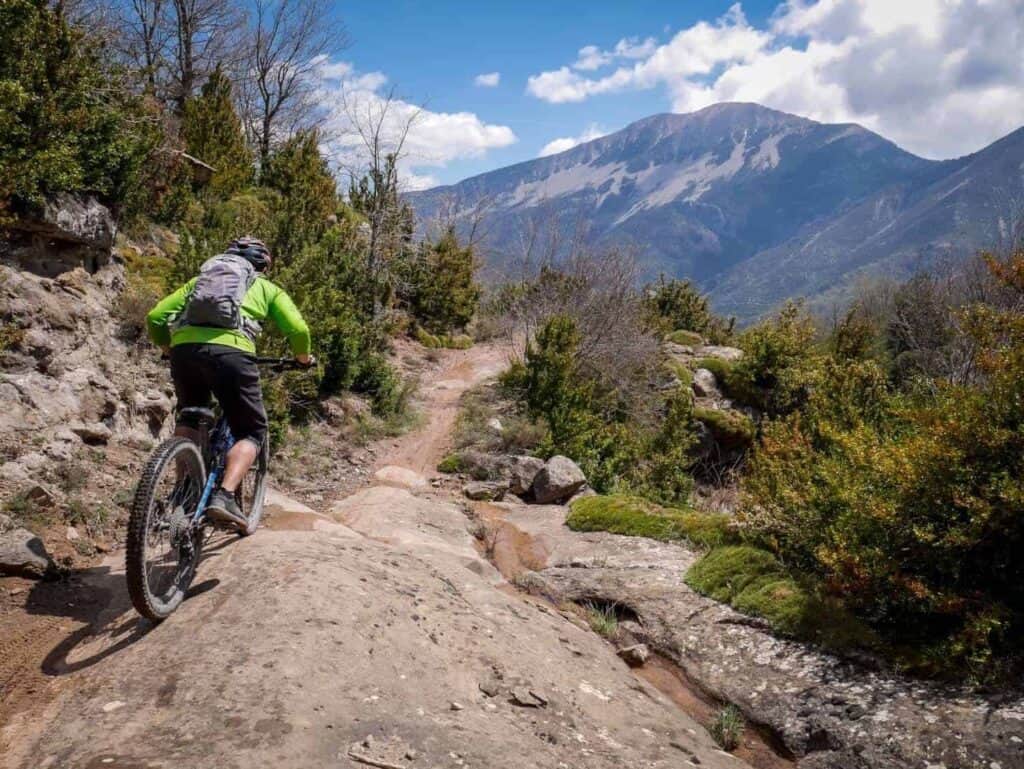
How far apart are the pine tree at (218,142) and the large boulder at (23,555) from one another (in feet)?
46.1

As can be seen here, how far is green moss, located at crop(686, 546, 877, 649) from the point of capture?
4.72 m

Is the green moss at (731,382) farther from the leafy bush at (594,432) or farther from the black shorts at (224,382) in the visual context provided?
the black shorts at (224,382)

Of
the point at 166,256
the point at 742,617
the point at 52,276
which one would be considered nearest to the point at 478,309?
the point at 166,256

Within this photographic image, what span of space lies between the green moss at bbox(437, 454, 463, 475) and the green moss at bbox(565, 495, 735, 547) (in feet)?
9.11

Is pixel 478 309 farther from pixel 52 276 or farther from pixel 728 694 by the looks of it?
pixel 728 694

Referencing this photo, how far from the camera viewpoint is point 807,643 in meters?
4.76

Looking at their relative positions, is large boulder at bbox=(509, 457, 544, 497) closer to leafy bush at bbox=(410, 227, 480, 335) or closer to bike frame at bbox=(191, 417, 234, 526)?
bike frame at bbox=(191, 417, 234, 526)

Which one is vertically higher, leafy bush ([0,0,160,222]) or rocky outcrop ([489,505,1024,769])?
leafy bush ([0,0,160,222])

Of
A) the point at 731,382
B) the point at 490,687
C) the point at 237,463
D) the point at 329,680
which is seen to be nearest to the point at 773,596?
the point at 490,687

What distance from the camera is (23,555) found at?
4.27 m

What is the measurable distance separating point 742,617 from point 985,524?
6.26ft

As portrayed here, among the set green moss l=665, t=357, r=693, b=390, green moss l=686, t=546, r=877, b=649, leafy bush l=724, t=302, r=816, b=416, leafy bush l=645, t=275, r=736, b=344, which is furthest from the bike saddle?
leafy bush l=645, t=275, r=736, b=344

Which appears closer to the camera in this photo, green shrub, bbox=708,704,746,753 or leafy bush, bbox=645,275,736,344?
green shrub, bbox=708,704,746,753

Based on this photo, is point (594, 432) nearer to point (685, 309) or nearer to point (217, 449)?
point (217, 449)
